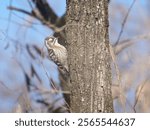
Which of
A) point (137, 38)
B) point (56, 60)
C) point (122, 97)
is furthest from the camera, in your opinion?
point (137, 38)

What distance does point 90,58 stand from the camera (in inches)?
127

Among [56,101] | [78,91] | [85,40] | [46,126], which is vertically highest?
[85,40]

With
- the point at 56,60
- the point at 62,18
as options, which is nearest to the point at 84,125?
the point at 56,60

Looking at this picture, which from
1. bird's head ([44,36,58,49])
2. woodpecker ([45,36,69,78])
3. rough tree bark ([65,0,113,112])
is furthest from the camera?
bird's head ([44,36,58,49])

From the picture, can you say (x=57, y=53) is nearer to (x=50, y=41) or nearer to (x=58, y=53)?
(x=58, y=53)

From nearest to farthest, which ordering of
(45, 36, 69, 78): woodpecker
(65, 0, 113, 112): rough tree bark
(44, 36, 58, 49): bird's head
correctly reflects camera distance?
(65, 0, 113, 112): rough tree bark → (45, 36, 69, 78): woodpecker → (44, 36, 58, 49): bird's head

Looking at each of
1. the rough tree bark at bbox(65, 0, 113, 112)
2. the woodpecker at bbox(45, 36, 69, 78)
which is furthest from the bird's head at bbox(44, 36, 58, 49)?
the rough tree bark at bbox(65, 0, 113, 112)

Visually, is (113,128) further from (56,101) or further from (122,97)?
(56,101)

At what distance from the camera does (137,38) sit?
5004 mm

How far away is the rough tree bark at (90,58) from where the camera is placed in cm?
322

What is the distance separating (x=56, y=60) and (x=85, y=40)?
78cm

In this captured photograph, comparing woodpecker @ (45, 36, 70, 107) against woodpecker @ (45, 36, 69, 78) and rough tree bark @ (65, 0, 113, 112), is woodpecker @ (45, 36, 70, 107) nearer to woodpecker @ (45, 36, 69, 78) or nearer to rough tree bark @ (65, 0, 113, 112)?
woodpecker @ (45, 36, 69, 78)

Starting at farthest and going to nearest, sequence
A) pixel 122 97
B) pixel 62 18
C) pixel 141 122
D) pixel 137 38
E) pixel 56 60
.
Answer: pixel 62 18 < pixel 137 38 < pixel 56 60 < pixel 141 122 < pixel 122 97

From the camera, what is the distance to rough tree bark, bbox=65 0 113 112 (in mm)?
3221
